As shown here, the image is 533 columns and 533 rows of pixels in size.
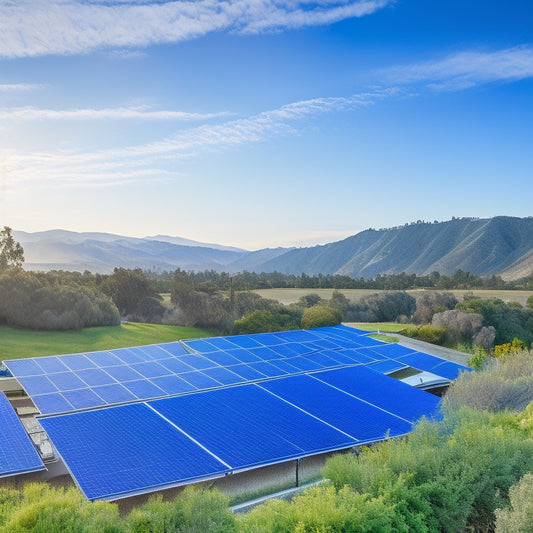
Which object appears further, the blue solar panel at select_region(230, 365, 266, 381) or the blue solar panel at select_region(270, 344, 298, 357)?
A: the blue solar panel at select_region(270, 344, 298, 357)

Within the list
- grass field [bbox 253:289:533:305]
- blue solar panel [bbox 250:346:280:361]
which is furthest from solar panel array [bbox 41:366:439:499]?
grass field [bbox 253:289:533:305]

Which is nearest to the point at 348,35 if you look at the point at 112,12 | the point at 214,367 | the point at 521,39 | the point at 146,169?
the point at 521,39

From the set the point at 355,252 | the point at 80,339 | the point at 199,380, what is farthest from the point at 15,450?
the point at 355,252

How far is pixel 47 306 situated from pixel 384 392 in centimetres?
2353

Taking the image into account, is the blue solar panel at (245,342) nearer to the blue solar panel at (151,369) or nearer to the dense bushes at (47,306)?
the blue solar panel at (151,369)

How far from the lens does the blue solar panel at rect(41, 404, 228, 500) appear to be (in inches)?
440

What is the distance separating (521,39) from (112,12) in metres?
21.5

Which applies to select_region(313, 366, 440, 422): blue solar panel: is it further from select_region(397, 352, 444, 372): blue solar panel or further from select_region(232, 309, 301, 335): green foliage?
select_region(232, 309, 301, 335): green foliage

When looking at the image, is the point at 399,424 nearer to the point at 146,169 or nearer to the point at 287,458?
the point at 287,458

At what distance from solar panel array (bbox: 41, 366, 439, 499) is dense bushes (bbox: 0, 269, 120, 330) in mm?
19239

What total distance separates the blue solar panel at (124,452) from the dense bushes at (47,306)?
19905 millimetres

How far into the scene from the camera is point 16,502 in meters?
9.43

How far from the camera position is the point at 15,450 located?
41.2ft

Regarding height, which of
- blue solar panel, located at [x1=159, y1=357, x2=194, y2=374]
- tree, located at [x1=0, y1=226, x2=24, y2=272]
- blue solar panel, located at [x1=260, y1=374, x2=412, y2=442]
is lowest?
blue solar panel, located at [x1=260, y1=374, x2=412, y2=442]
